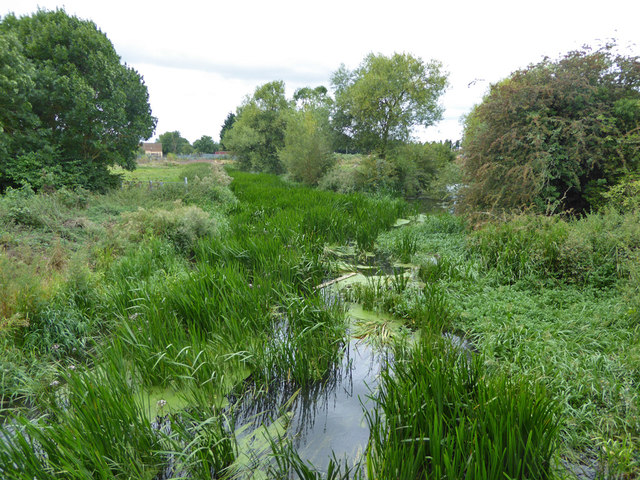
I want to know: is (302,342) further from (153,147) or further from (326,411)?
(153,147)

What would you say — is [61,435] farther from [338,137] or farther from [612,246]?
[338,137]

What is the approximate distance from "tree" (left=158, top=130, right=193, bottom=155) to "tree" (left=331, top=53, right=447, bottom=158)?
77195 mm

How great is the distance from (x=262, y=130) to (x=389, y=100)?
674 inches

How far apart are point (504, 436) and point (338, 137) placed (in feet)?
56.0

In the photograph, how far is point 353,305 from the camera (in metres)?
4.48

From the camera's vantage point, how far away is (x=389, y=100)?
618 inches

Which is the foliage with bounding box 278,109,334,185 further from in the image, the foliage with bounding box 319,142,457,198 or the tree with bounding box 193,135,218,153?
the tree with bounding box 193,135,218,153

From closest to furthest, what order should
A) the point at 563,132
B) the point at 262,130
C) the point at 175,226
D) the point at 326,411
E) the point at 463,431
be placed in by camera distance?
1. the point at 463,431
2. the point at 326,411
3. the point at 563,132
4. the point at 175,226
5. the point at 262,130

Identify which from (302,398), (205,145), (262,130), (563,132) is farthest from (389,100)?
(205,145)

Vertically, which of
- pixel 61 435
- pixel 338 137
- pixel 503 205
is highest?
pixel 338 137

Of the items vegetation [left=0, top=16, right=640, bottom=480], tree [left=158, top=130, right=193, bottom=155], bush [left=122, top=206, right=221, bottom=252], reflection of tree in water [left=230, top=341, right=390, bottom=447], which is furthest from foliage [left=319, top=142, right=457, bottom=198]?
tree [left=158, top=130, right=193, bottom=155]

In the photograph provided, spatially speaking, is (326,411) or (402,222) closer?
(326,411)

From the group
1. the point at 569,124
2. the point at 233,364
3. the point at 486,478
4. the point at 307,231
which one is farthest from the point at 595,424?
the point at 569,124

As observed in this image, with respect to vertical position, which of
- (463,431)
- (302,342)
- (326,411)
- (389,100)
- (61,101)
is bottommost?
(326,411)
